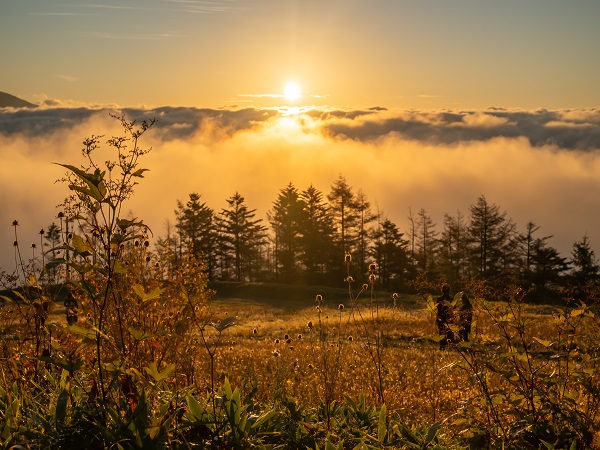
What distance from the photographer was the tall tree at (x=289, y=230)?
2573 inches

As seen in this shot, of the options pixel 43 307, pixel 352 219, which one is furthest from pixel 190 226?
pixel 43 307

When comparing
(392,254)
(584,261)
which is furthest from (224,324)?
(392,254)

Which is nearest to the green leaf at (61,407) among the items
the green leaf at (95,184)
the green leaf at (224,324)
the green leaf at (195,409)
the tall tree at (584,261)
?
the green leaf at (195,409)

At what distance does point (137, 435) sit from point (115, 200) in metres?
1.34

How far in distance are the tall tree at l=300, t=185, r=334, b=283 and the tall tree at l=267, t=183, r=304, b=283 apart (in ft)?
1.96

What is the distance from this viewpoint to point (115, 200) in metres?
3.58

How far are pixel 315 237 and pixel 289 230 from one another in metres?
3.80

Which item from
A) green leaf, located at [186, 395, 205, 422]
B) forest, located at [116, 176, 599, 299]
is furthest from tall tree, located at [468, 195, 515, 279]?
green leaf, located at [186, 395, 205, 422]

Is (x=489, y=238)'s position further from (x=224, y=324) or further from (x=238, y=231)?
(x=224, y=324)

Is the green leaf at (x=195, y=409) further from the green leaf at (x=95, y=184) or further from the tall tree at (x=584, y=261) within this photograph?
the tall tree at (x=584, y=261)

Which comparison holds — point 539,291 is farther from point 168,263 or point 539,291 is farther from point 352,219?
point 168,263

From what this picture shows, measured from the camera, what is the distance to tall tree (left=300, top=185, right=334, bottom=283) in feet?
Answer: 209

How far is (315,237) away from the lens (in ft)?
216

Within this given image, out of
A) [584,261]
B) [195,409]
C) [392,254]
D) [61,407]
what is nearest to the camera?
[61,407]
